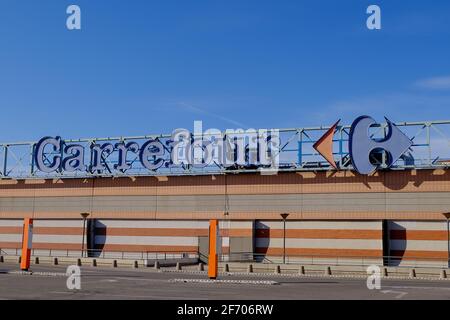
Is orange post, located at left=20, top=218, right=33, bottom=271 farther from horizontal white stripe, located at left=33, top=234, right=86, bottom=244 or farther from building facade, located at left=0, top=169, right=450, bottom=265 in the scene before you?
horizontal white stripe, located at left=33, top=234, right=86, bottom=244

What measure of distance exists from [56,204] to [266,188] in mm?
22465

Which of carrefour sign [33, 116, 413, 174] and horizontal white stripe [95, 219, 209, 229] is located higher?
carrefour sign [33, 116, 413, 174]

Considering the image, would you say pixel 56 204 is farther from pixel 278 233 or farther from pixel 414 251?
pixel 414 251

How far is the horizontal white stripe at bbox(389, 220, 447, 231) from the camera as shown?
45844 millimetres

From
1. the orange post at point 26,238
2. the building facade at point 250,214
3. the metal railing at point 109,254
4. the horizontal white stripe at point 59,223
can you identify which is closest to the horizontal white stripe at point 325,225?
the building facade at point 250,214

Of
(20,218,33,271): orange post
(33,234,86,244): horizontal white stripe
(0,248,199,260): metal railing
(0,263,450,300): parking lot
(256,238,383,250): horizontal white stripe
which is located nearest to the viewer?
(0,263,450,300): parking lot

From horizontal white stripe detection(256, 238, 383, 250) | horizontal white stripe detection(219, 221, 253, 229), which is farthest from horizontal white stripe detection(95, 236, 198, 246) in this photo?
horizontal white stripe detection(256, 238, 383, 250)

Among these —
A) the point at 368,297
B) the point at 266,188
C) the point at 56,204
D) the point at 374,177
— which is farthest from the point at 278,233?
the point at 368,297

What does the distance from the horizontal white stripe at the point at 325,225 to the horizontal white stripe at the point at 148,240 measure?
681cm

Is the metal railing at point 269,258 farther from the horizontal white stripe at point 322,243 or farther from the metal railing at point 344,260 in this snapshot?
the horizontal white stripe at point 322,243

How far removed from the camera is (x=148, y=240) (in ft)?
180

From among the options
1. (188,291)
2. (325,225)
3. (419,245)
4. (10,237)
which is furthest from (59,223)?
(188,291)

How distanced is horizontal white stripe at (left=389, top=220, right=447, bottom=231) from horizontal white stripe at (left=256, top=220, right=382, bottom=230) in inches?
49.2
